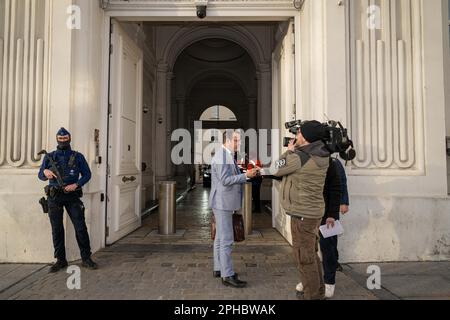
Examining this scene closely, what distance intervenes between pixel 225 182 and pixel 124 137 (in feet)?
10.9

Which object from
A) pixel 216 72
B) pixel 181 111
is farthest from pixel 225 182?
pixel 216 72

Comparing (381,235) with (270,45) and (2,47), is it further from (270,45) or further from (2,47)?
(270,45)

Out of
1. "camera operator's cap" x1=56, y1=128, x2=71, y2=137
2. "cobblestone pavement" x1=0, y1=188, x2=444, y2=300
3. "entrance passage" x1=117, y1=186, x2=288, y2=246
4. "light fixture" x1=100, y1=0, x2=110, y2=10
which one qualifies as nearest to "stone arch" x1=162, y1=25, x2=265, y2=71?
"entrance passage" x1=117, y1=186, x2=288, y2=246

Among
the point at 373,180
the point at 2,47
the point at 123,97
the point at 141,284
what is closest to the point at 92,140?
the point at 123,97

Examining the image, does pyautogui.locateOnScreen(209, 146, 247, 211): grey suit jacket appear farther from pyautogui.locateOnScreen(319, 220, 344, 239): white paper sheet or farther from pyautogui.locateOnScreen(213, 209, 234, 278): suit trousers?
pyautogui.locateOnScreen(319, 220, 344, 239): white paper sheet

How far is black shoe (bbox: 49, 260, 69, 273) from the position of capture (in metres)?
4.58

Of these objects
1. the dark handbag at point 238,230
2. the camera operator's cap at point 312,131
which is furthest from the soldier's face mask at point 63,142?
the camera operator's cap at point 312,131

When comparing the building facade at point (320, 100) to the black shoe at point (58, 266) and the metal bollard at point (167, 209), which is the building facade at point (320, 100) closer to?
the black shoe at point (58, 266)

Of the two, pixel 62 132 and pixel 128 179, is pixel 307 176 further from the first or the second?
pixel 128 179

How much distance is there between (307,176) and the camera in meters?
3.27

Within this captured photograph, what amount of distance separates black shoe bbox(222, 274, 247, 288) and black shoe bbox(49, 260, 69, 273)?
2.28 m

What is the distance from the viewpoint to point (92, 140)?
544 cm

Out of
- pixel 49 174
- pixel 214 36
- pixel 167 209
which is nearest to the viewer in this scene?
pixel 49 174

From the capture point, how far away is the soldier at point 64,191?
4.55 m
